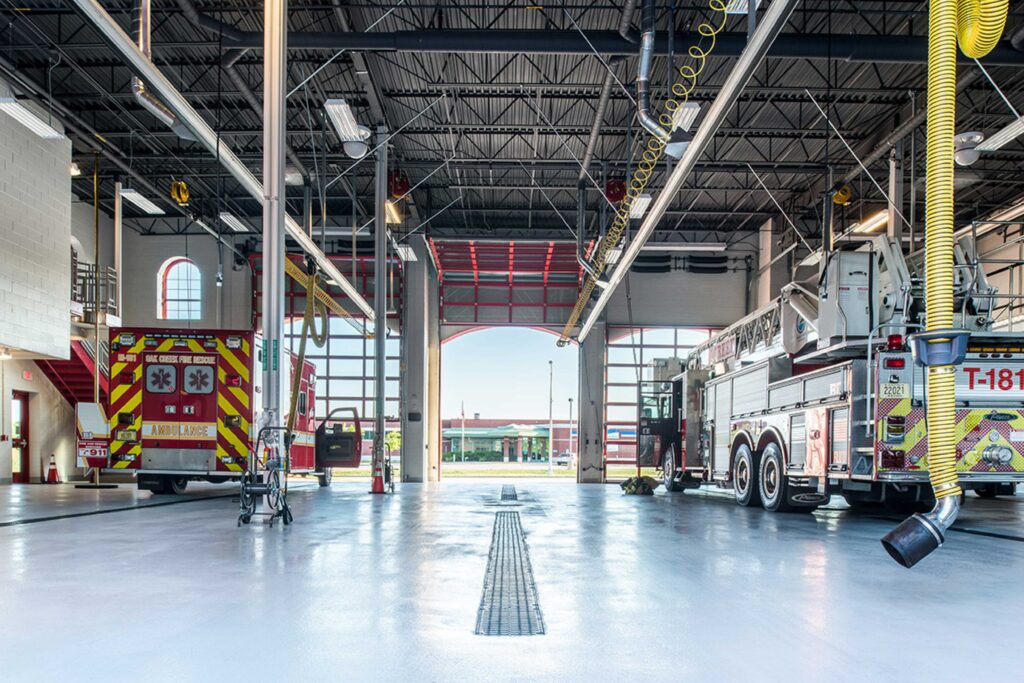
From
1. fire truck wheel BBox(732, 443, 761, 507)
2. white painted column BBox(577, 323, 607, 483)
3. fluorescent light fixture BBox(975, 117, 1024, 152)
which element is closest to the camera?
fluorescent light fixture BBox(975, 117, 1024, 152)

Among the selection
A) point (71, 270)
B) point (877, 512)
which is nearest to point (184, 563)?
point (877, 512)

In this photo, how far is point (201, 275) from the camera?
26016 millimetres

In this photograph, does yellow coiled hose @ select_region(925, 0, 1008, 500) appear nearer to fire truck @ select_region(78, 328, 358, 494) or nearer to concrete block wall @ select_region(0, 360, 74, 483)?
fire truck @ select_region(78, 328, 358, 494)

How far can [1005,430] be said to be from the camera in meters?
8.00

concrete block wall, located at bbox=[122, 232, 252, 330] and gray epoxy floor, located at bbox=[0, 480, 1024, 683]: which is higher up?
concrete block wall, located at bbox=[122, 232, 252, 330]

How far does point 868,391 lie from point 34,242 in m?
14.9

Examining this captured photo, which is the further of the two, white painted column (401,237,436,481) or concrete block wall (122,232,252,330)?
concrete block wall (122,232,252,330)

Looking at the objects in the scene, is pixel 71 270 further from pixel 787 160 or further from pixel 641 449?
pixel 787 160

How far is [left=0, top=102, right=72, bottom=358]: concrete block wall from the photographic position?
1447 cm

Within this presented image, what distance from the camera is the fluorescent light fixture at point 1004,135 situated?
11234 millimetres

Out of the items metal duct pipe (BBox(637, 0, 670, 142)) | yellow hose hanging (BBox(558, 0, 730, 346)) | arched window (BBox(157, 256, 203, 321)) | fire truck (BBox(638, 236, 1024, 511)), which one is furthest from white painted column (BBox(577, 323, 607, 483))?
metal duct pipe (BBox(637, 0, 670, 142))

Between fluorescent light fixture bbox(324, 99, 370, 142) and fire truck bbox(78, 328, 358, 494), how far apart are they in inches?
143

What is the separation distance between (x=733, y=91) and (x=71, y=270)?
47.7ft

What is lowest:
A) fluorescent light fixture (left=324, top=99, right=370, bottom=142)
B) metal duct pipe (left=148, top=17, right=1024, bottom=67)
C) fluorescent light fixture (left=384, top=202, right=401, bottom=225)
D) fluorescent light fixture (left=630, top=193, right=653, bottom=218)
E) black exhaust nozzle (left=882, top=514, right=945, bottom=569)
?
black exhaust nozzle (left=882, top=514, right=945, bottom=569)
